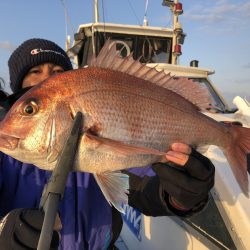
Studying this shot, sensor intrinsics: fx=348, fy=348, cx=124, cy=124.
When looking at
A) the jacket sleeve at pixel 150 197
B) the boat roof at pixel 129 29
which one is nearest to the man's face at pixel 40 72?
the jacket sleeve at pixel 150 197

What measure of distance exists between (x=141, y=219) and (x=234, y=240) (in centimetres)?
134

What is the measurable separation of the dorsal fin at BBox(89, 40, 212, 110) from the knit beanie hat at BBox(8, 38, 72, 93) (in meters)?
1.03

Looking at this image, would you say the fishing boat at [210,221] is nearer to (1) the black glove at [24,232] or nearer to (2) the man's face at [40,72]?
(2) the man's face at [40,72]

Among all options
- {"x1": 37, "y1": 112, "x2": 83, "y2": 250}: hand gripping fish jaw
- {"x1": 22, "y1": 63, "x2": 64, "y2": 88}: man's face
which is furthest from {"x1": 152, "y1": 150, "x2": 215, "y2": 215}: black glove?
{"x1": 22, "y1": 63, "x2": 64, "y2": 88}: man's face

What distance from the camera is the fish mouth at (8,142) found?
4.93ft

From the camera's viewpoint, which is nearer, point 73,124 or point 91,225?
point 73,124

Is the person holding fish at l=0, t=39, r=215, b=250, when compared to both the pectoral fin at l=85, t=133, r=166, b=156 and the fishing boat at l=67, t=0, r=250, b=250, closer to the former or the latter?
the pectoral fin at l=85, t=133, r=166, b=156

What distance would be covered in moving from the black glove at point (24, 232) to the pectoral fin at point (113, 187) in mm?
288

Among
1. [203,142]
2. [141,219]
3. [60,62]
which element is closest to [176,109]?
[203,142]

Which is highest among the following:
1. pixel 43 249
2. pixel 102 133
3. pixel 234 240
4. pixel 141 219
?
pixel 102 133

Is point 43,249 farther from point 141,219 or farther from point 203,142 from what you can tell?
point 141,219

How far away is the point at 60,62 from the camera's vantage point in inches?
106

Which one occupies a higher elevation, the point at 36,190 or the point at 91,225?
the point at 36,190

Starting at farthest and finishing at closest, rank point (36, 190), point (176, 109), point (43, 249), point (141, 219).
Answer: point (141, 219), point (36, 190), point (176, 109), point (43, 249)
